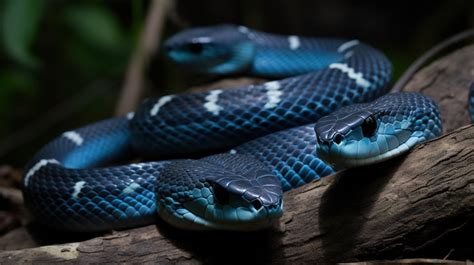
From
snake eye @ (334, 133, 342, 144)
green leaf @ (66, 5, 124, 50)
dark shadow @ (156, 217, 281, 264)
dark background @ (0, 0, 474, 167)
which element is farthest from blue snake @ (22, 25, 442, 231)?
green leaf @ (66, 5, 124, 50)

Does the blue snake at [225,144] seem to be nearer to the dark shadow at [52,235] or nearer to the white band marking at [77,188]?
the white band marking at [77,188]

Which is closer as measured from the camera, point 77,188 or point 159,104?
point 77,188

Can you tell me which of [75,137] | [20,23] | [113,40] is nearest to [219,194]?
[75,137]

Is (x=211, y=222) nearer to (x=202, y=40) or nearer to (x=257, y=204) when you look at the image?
(x=257, y=204)

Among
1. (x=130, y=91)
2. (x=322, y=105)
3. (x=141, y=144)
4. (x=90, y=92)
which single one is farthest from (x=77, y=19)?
(x=322, y=105)

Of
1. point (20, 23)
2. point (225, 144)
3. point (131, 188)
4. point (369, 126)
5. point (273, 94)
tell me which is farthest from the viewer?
point (20, 23)
